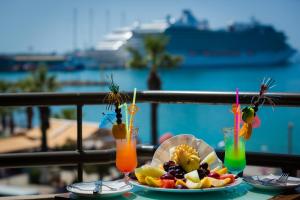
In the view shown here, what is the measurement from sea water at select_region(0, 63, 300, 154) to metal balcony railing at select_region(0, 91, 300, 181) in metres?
29.5

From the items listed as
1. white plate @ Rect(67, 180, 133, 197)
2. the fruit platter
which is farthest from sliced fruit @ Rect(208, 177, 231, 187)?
white plate @ Rect(67, 180, 133, 197)

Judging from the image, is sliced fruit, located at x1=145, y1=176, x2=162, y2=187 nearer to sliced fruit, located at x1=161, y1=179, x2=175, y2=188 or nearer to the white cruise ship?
sliced fruit, located at x1=161, y1=179, x2=175, y2=188

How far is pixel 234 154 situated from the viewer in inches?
74.1

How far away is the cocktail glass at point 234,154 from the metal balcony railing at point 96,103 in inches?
15.3

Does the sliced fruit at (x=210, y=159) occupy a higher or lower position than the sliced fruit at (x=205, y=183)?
higher

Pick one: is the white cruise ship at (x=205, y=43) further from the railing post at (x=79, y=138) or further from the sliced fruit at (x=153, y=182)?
the sliced fruit at (x=153, y=182)

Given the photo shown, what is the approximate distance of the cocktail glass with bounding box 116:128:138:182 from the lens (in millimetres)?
1839

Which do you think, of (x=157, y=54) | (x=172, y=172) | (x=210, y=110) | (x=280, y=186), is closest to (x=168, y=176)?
(x=172, y=172)

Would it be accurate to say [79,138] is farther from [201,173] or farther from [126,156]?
[201,173]

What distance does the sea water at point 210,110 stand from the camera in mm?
45625

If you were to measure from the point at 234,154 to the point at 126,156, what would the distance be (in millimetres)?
326

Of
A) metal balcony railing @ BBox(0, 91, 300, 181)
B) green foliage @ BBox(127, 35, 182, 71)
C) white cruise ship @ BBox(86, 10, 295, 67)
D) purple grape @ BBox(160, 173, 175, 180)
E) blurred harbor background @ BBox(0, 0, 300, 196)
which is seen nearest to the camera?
purple grape @ BBox(160, 173, 175, 180)

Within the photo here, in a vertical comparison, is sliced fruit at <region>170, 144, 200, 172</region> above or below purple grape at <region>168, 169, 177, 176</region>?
above

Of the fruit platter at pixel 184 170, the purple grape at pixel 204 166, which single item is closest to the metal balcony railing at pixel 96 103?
the fruit platter at pixel 184 170
